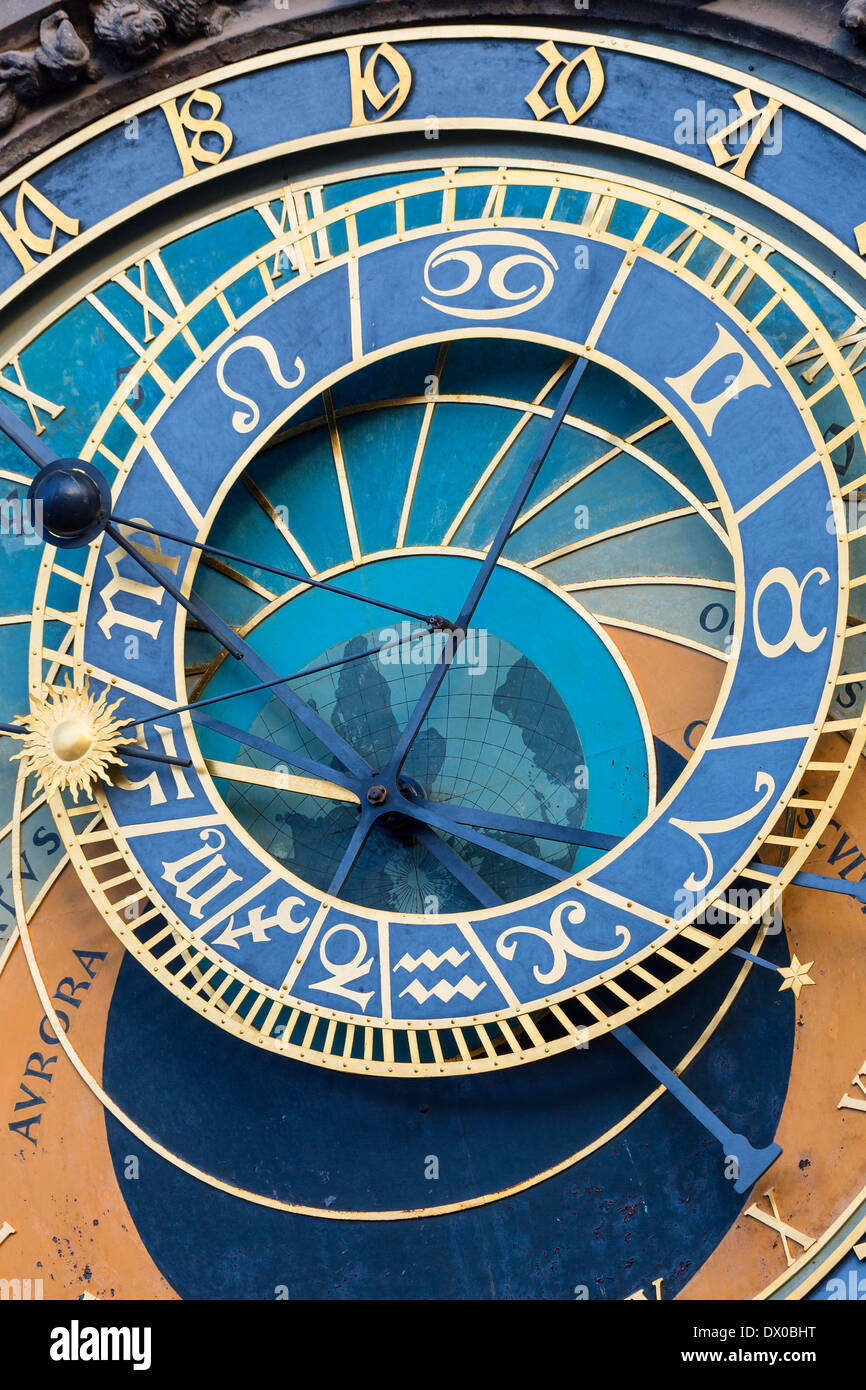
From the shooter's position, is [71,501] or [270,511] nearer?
[71,501]

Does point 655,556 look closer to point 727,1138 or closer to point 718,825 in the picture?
point 718,825

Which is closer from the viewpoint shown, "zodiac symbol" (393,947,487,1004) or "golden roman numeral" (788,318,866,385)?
"zodiac symbol" (393,947,487,1004)

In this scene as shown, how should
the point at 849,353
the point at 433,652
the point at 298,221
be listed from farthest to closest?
1. the point at 298,221
2. the point at 433,652
3. the point at 849,353

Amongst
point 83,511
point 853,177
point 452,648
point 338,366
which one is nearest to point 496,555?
point 452,648

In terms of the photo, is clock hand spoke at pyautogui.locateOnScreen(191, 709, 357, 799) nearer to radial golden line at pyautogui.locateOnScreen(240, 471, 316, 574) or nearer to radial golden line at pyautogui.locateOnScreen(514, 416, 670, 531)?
radial golden line at pyautogui.locateOnScreen(240, 471, 316, 574)

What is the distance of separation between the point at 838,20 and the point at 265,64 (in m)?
1.86

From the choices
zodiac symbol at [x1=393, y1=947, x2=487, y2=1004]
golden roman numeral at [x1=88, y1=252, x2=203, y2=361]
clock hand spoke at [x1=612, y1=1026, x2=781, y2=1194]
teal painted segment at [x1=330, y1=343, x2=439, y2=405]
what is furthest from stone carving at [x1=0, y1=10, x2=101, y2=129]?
clock hand spoke at [x1=612, y1=1026, x2=781, y2=1194]

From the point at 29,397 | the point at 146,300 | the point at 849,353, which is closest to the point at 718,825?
the point at 849,353

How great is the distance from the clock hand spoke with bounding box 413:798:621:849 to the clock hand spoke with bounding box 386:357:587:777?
227 mm

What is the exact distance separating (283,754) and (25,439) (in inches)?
51.3

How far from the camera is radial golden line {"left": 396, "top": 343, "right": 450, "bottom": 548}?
20.9 feet

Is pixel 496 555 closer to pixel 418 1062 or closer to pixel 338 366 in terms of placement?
pixel 338 366

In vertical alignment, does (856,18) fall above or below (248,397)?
above

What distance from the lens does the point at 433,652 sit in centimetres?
627
